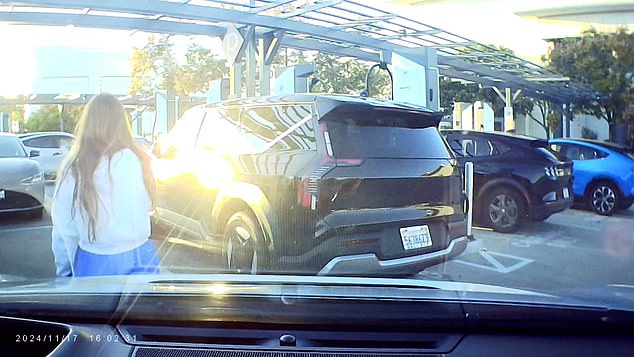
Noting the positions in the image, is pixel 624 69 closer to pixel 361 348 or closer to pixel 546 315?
A: pixel 546 315

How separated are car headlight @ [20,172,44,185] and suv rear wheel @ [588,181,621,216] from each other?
510 cm

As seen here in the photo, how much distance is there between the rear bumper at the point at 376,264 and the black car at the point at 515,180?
1.43 m

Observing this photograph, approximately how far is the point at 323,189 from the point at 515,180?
115 inches

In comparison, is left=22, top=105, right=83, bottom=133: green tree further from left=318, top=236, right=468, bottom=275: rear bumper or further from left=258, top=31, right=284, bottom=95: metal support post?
left=318, top=236, right=468, bottom=275: rear bumper

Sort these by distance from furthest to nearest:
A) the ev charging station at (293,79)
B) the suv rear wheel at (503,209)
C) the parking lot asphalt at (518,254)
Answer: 1. the suv rear wheel at (503,209)
2. the ev charging station at (293,79)
3. the parking lot asphalt at (518,254)

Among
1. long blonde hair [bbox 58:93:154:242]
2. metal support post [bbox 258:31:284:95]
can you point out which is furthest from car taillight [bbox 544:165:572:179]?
long blonde hair [bbox 58:93:154:242]

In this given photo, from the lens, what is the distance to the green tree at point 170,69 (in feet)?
17.9

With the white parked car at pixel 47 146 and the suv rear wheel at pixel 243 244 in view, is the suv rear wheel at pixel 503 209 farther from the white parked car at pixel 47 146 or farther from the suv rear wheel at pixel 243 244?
the white parked car at pixel 47 146

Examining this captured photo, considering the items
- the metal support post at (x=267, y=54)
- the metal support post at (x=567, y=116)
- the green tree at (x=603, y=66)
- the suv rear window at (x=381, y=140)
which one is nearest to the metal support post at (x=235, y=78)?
the metal support post at (x=267, y=54)

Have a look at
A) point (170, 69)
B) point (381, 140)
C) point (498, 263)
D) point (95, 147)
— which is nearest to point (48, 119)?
point (170, 69)

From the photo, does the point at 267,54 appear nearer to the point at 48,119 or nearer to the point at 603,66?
the point at 48,119

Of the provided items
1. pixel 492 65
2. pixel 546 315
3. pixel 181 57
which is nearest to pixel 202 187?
pixel 181 57

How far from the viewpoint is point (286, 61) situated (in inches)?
224

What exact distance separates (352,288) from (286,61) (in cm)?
299
